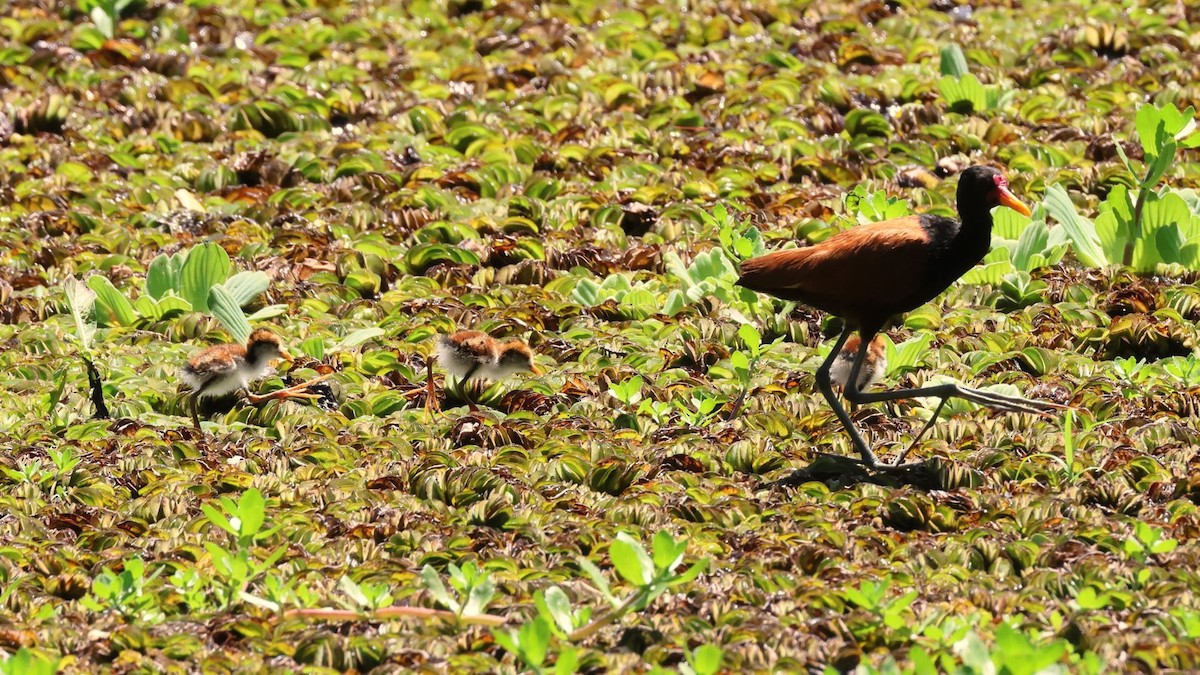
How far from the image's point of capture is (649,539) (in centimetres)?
554

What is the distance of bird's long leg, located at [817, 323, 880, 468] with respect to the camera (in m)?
5.97

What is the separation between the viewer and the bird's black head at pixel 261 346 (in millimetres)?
6809

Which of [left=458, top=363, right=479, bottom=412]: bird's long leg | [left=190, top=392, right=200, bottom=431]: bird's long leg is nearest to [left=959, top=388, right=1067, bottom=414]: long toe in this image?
[left=458, top=363, right=479, bottom=412]: bird's long leg

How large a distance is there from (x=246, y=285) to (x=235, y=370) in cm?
112

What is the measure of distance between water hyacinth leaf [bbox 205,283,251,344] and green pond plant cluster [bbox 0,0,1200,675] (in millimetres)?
16

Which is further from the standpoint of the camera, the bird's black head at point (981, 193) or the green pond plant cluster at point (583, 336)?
the bird's black head at point (981, 193)

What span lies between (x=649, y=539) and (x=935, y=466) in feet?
3.53

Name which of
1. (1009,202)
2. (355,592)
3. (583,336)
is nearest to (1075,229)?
(1009,202)

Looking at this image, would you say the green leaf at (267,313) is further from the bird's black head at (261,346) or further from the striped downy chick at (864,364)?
the striped downy chick at (864,364)

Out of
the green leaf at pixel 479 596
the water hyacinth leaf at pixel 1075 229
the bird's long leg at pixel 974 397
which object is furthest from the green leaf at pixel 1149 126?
the green leaf at pixel 479 596

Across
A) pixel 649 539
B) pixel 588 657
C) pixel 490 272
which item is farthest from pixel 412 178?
pixel 588 657

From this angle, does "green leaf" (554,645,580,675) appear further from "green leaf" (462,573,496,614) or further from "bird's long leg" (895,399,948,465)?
"bird's long leg" (895,399,948,465)

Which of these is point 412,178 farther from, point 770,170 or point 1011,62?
point 1011,62

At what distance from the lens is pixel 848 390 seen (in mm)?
6289
